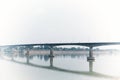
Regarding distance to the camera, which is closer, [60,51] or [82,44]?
[82,44]

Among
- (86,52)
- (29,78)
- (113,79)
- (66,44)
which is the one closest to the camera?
(113,79)

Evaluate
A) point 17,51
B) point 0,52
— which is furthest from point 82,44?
point 17,51

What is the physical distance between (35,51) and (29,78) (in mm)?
128966

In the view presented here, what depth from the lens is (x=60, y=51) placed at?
604 ft

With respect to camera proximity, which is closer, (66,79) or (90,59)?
(66,79)

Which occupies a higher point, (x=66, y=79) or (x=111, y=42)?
(x=111, y=42)

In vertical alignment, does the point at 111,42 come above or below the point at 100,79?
above

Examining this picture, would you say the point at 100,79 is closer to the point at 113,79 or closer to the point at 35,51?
the point at 113,79

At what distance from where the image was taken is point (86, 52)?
600 ft

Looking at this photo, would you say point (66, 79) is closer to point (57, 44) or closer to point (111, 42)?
point (111, 42)

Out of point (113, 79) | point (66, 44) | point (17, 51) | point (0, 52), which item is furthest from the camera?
point (17, 51)

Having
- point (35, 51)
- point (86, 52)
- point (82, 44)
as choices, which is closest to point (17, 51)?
point (35, 51)

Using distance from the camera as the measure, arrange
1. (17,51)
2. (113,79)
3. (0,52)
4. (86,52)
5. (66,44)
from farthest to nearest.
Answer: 1. (86,52)
2. (17,51)
3. (0,52)
4. (66,44)
5. (113,79)

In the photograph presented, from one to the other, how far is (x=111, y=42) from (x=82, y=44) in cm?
853
